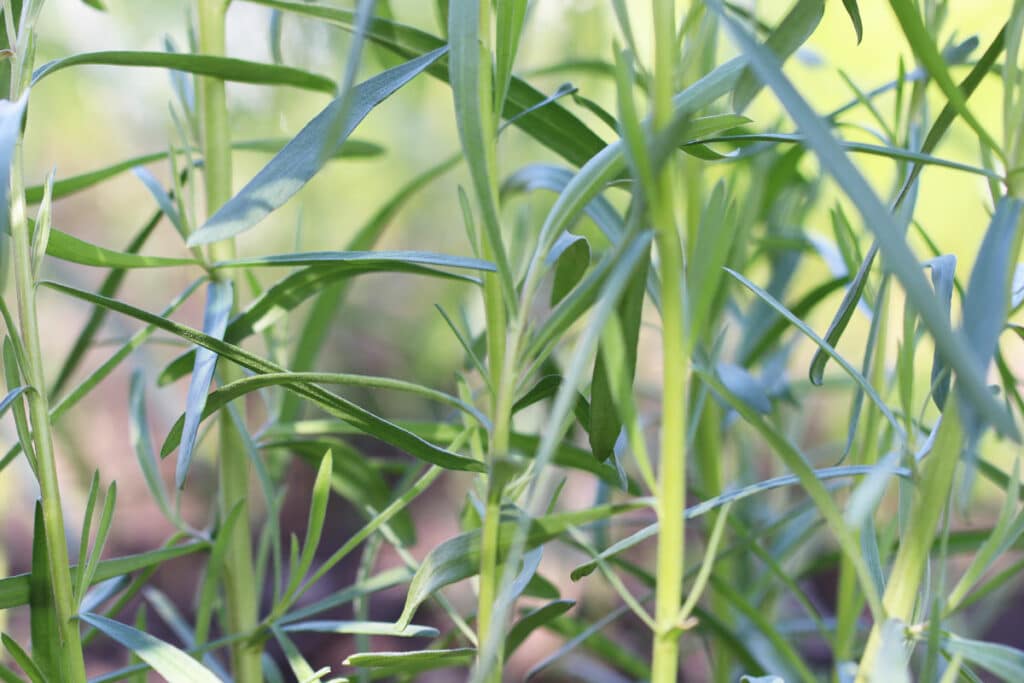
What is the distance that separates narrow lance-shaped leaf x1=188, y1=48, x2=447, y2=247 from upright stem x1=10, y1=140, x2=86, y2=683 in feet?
0.18

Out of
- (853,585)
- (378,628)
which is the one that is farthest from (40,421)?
(853,585)

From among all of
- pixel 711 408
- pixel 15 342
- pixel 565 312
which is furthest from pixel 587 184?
pixel 711 408

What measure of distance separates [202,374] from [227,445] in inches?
4.3

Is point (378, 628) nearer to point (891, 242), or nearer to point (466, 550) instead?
point (466, 550)

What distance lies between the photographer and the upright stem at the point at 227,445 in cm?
38

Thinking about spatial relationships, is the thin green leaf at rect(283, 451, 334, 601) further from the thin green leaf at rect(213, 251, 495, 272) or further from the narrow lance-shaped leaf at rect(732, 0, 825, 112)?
the narrow lance-shaped leaf at rect(732, 0, 825, 112)

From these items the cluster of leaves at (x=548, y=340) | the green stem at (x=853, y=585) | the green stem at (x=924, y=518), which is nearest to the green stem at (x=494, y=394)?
the cluster of leaves at (x=548, y=340)

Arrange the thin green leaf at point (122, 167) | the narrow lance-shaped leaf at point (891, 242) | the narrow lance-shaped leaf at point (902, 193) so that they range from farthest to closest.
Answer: the thin green leaf at point (122, 167) → the narrow lance-shaped leaf at point (902, 193) → the narrow lance-shaped leaf at point (891, 242)

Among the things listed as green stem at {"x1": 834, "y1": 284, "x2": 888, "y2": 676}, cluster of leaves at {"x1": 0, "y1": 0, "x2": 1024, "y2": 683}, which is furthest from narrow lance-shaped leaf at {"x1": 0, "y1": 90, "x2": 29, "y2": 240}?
→ green stem at {"x1": 834, "y1": 284, "x2": 888, "y2": 676}

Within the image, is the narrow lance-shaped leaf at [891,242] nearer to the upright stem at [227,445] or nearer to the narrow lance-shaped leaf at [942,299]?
the narrow lance-shaped leaf at [942,299]

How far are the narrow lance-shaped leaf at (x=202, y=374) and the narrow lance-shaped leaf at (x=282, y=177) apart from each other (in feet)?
0.17

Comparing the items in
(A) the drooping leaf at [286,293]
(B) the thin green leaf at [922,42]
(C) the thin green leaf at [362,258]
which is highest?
(B) the thin green leaf at [922,42]

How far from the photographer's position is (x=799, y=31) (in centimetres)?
26

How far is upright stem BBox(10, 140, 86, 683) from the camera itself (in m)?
0.27
